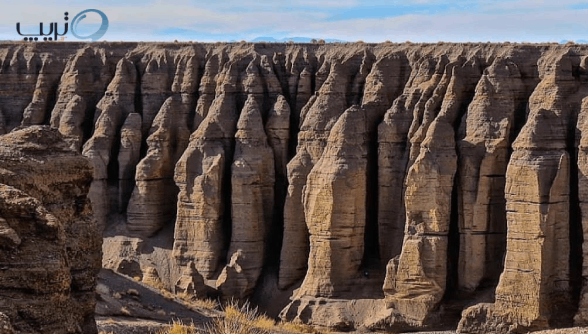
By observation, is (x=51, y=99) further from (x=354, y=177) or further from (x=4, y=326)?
(x=4, y=326)

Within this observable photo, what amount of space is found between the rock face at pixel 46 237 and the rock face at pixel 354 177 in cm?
1862

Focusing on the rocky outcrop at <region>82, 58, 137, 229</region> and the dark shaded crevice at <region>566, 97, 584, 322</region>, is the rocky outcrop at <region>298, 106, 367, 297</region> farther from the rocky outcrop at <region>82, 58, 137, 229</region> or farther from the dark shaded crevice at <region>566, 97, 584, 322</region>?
the rocky outcrop at <region>82, 58, 137, 229</region>

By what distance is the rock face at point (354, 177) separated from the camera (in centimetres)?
4047

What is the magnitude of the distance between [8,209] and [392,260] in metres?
23.7

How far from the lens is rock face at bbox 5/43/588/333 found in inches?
1593

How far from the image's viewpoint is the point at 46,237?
2069cm

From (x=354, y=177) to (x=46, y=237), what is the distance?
2366cm

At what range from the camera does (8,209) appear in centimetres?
2062

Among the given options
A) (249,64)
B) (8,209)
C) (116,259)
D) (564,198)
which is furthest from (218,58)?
(8,209)

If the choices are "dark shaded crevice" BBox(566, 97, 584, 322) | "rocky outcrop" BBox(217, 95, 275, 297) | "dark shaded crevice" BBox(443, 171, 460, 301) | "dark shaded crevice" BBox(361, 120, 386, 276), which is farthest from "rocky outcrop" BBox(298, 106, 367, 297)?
"dark shaded crevice" BBox(566, 97, 584, 322)

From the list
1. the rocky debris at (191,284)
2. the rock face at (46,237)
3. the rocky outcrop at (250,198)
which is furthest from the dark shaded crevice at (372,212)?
the rock face at (46,237)

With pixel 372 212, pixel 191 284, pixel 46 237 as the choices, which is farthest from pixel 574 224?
pixel 46 237

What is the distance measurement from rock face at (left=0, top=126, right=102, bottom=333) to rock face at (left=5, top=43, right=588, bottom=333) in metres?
18.6

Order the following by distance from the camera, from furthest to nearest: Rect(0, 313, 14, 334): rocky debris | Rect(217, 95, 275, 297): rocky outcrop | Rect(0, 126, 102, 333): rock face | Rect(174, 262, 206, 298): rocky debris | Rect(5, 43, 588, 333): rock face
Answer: Rect(217, 95, 275, 297): rocky outcrop, Rect(174, 262, 206, 298): rocky debris, Rect(5, 43, 588, 333): rock face, Rect(0, 126, 102, 333): rock face, Rect(0, 313, 14, 334): rocky debris
